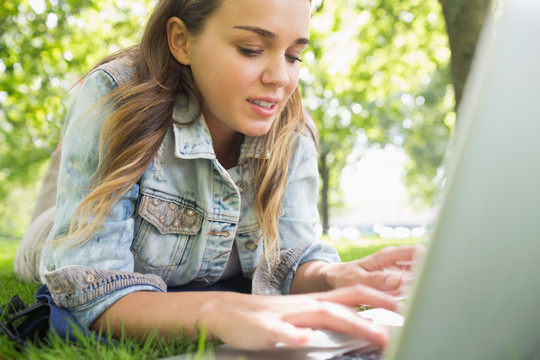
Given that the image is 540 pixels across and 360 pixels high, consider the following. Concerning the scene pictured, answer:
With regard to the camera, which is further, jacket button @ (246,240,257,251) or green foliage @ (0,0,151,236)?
green foliage @ (0,0,151,236)

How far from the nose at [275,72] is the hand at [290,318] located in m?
0.89

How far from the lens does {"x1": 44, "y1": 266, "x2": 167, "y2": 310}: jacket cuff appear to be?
1.55 metres

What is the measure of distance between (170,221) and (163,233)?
0.05 metres

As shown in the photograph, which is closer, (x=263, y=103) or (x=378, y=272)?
(x=378, y=272)

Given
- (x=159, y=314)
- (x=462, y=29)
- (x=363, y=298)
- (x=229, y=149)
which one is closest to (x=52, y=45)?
(x=462, y=29)

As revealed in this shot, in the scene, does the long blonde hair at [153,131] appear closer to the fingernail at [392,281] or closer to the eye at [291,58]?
the eye at [291,58]

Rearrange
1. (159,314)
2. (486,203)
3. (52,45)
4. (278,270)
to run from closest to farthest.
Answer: (486,203) → (159,314) → (278,270) → (52,45)

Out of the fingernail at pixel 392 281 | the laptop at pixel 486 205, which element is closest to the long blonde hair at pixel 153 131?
the fingernail at pixel 392 281

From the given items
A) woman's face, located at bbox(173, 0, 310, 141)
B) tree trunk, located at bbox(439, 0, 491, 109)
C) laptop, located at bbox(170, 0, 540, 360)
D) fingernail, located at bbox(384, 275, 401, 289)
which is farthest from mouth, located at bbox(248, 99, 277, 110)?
tree trunk, located at bbox(439, 0, 491, 109)

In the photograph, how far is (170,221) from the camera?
6.49 ft

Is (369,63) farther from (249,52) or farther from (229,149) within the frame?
(249,52)

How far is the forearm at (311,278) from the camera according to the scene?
6.56 feet

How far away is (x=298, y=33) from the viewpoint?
1.86m

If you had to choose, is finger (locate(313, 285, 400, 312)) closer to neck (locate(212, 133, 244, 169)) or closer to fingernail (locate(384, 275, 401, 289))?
fingernail (locate(384, 275, 401, 289))
